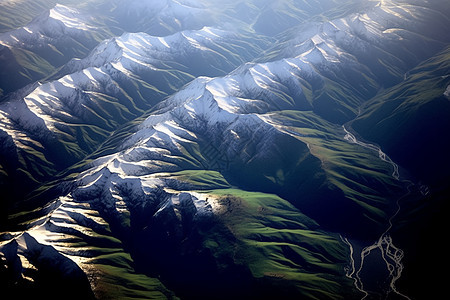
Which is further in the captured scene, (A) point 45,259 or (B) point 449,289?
(A) point 45,259

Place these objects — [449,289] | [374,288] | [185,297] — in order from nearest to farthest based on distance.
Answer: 1. [449,289]
2. [374,288]
3. [185,297]

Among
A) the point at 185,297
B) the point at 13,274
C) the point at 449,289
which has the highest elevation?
the point at 449,289

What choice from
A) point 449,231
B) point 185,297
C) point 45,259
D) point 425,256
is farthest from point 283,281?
point 45,259

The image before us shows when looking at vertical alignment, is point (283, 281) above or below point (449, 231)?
below

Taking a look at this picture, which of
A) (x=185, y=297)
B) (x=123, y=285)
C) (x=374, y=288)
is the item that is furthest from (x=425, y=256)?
(x=123, y=285)

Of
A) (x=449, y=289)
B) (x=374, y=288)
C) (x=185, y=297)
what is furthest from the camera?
(x=185, y=297)

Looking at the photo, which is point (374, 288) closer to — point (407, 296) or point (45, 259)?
point (407, 296)

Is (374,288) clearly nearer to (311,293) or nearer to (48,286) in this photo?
(311,293)

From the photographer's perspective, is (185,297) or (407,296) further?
(185,297)

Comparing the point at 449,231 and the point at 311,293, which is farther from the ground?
the point at 449,231
